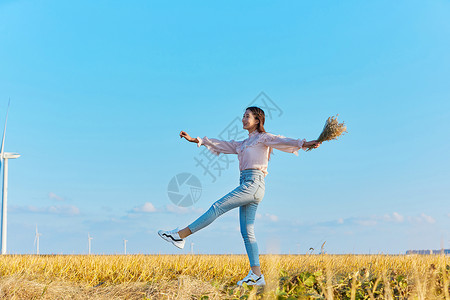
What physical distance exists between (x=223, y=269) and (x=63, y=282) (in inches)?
108

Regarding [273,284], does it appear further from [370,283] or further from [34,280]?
[34,280]

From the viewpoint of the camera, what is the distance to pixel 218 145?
6629 millimetres

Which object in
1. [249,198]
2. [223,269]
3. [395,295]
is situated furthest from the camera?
[223,269]

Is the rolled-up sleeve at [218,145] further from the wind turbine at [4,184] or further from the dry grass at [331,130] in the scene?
the wind turbine at [4,184]

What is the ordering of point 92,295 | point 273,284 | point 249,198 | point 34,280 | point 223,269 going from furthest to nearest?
point 223,269, point 34,280, point 92,295, point 249,198, point 273,284

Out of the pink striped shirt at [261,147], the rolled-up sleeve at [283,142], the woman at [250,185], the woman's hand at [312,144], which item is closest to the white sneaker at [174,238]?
the woman at [250,185]

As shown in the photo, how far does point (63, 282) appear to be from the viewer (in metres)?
6.93

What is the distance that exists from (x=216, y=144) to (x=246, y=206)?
1.19 metres

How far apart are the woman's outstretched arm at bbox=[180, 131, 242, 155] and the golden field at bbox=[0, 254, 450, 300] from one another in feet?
5.87

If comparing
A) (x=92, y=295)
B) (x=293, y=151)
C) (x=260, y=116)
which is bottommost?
(x=92, y=295)

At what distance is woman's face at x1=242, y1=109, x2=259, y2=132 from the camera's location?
20.8 feet

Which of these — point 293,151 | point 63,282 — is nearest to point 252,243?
point 293,151

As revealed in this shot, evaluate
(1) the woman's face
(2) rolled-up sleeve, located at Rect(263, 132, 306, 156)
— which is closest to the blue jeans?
(2) rolled-up sleeve, located at Rect(263, 132, 306, 156)

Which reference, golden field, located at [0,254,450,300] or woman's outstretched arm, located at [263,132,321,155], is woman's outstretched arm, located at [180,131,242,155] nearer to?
woman's outstretched arm, located at [263,132,321,155]
